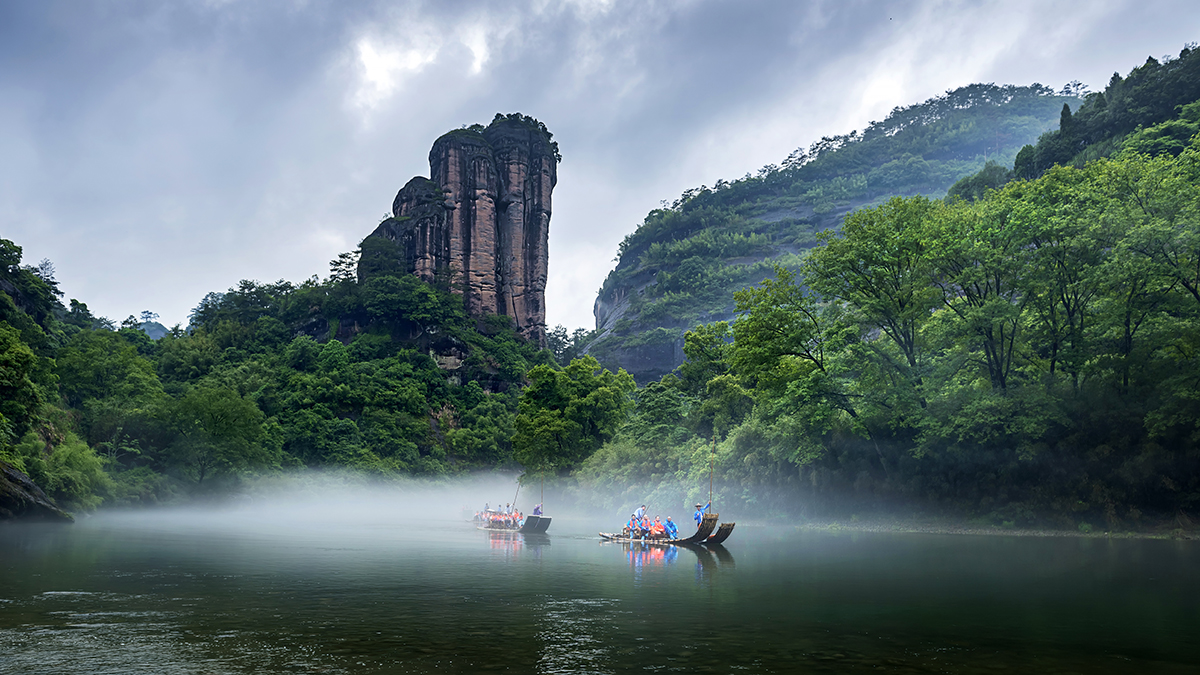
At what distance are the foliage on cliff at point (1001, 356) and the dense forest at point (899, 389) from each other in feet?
0.36

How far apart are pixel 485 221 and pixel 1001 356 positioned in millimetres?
95578

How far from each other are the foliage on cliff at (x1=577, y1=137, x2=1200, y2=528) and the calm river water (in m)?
6.09

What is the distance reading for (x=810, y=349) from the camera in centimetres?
4316

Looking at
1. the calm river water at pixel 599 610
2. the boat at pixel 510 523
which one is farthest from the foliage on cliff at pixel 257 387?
the calm river water at pixel 599 610

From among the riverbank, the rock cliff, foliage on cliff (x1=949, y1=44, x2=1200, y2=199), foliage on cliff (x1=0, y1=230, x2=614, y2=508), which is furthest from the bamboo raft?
foliage on cliff (x1=949, y1=44, x2=1200, y2=199)

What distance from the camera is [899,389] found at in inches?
1578

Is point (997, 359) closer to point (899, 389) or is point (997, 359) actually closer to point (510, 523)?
point (899, 389)

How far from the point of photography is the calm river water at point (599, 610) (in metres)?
11.5

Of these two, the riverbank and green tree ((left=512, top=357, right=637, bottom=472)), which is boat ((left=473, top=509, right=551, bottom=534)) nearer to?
the riverbank

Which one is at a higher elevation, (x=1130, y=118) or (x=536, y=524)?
(x=1130, y=118)

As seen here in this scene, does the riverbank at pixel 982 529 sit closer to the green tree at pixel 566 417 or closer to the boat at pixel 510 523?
the boat at pixel 510 523

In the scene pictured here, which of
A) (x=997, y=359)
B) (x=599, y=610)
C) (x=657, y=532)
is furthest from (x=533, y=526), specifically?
(x=599, y=610)

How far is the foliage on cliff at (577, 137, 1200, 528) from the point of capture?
32156 mm

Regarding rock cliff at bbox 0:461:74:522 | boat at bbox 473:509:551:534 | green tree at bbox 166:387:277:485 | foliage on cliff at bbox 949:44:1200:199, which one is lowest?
boat at bbox 473:509:551:534
